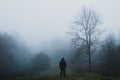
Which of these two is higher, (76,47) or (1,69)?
(76,47)

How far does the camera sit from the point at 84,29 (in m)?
51.4

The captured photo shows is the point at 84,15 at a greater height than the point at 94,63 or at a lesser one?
greater

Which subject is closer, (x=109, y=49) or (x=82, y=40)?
(x=82, y=40)

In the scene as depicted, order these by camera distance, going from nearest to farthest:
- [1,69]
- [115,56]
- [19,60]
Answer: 1. [1,69]
2. [115,56]
3. [19,60]

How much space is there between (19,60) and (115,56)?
68.7 ft

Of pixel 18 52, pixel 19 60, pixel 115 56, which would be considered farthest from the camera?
pixel 18 52

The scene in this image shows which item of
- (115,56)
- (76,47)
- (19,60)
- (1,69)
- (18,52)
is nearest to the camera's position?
(76,47)

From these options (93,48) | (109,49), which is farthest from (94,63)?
(93,48)

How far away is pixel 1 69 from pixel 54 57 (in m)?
39.7

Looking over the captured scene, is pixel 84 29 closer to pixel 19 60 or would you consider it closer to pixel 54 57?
pixel 19 60

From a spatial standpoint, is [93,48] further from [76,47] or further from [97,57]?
[97,57]

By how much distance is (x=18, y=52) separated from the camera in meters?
68.1

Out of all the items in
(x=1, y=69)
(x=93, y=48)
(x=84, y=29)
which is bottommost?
(x=1, y=69)

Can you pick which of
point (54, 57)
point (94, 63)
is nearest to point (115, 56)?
point (94, 63)
